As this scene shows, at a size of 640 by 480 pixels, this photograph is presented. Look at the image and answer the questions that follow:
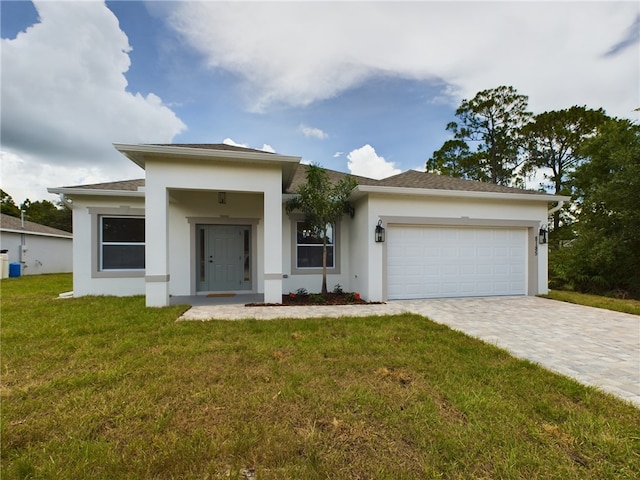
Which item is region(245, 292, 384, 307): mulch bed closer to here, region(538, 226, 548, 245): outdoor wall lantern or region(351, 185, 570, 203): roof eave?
region(351, 185, 570, 203): roof eave

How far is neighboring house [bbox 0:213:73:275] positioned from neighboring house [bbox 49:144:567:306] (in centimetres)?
1298

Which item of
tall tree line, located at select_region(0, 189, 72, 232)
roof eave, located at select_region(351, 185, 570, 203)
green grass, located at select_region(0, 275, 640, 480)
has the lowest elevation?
green grass, located at select_region(0, 275, 640, 480)

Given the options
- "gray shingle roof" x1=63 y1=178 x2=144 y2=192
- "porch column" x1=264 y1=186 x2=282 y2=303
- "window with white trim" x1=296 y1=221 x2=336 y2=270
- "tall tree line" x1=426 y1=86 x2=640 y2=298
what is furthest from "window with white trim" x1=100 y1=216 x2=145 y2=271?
"tall tree line" x1=426 y1=86 x2=640 y2=298

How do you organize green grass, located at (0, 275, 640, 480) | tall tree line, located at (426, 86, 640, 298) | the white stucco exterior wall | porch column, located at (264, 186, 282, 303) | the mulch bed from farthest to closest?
tall tree line, located at (426, 86, 640, 298) < the white stucco exterior wall < the mulch bed < porch column, located at (264, 186, 282, 303) < green grass, located at (0, 275, 640, 480)

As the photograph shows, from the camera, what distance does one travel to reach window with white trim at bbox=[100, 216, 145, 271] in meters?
8.41

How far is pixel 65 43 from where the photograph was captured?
736cm

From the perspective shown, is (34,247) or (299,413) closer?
(299,413)

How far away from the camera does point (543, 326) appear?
521 centimetres

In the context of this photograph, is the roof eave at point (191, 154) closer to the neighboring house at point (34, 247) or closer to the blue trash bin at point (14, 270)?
the blue trash bin at point (14, 270)

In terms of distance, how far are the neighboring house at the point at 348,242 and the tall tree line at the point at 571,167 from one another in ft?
10.1

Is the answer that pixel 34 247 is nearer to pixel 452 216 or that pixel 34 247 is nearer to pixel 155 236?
pixel 155 236

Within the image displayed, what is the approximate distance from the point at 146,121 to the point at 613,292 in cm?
1812

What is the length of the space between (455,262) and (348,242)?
3.16m

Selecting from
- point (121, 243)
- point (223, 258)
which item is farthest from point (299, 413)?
point (121, 243)
